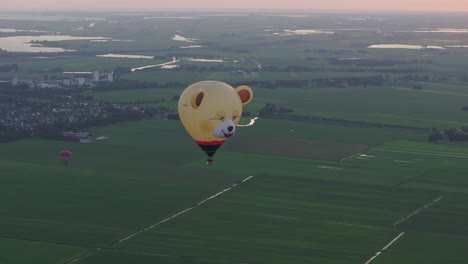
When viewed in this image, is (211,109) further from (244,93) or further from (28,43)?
(28,43)

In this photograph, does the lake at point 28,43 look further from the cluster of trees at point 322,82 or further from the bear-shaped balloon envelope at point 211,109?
the bear-shaped balloon envelope at point 211,109

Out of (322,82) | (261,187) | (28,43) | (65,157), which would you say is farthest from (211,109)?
(28,43)

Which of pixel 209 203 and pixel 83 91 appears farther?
pixel 83 91

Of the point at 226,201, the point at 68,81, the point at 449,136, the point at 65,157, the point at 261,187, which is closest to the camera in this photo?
the point at 226,201


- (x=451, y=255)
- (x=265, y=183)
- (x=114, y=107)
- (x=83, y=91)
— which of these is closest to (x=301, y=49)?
(x=83, y=91)

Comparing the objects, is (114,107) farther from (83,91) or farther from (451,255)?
(451,255)

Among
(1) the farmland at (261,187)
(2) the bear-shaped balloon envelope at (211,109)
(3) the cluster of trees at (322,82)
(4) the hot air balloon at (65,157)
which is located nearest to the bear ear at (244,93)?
(2) the bear-shaped balloon envelope at (211,109)

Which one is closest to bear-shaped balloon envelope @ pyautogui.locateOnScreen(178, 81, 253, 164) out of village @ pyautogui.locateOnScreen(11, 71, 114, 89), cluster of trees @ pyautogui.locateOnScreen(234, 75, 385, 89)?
village @ pyautogui.locateOnScreen(11, 71, 114, 89)
